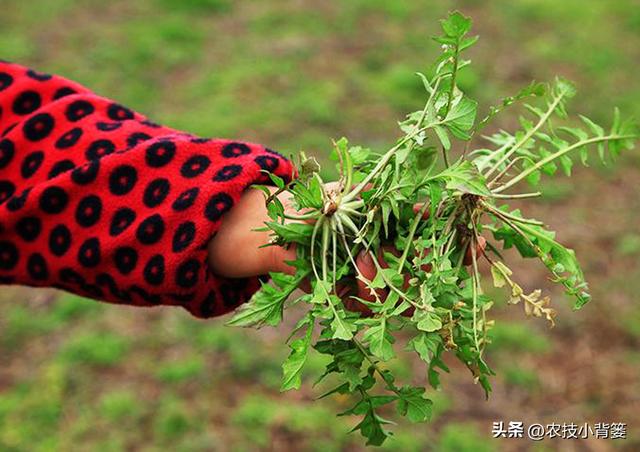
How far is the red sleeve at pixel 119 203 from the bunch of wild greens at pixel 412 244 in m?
0.17

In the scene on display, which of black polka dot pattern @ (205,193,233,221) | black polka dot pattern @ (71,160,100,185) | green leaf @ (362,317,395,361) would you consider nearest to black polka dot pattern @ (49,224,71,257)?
black polka dot pattern @ (71,160,100,185)

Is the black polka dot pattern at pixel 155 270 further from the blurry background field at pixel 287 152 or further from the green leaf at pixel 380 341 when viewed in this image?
the blurry background field at pixel 287 152

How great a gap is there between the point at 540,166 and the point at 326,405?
1885mm

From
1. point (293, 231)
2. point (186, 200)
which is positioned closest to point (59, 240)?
point (186, 200)

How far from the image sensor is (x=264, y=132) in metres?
4.55

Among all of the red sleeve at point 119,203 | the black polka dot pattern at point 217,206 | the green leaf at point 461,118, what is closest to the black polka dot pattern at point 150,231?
the red sleeve at point 119,203

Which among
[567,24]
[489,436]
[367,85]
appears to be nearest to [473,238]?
[489,436]

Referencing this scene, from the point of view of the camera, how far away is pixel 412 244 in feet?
4.39

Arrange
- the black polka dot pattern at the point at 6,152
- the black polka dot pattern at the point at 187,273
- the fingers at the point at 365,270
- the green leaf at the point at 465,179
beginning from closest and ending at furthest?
1. the green leaf at the point at 465,179
2. the fingers at the point at 365,270
3. the black polka dot pattern at the point at 187,273
4. the black polka dot pattern at the point at 6,152

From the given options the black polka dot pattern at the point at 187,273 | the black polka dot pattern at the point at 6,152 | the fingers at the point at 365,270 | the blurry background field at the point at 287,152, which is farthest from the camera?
the blurry background field at the point at 287,152

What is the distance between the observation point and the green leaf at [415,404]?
136 cm

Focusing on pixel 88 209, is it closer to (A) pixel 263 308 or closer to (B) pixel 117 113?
(B) pixel 117 113

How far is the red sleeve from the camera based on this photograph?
1474 mm

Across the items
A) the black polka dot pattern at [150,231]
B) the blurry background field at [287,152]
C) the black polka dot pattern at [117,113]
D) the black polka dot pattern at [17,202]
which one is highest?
the black polka dot pattern at [117,113]
